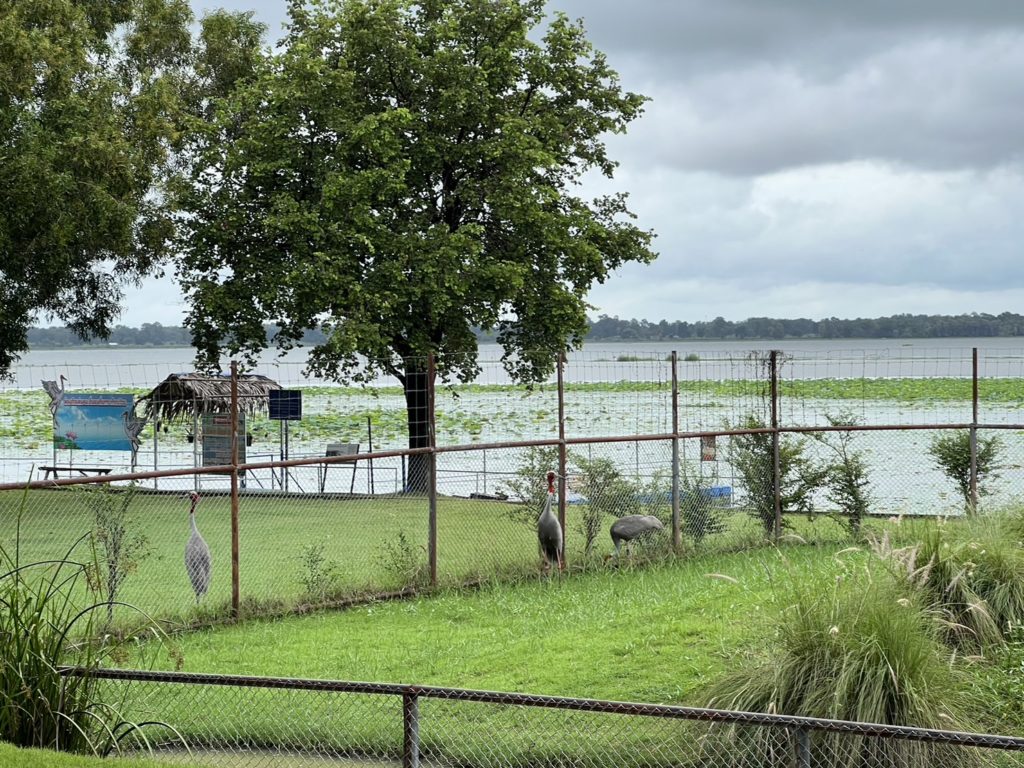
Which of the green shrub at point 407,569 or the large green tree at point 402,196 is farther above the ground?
the large green tree at point 402,196

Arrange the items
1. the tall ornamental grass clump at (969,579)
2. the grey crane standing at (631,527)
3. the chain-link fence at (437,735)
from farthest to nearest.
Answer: the grey crane standing at (631,527), the tall ornamental grass clump at (969,579), the chain-link fence at (437,735)

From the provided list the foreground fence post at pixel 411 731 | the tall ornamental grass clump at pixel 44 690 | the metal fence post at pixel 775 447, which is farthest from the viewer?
the metal fence post at pixel 775 447

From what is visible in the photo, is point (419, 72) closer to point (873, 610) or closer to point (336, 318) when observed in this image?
point (336, 318)

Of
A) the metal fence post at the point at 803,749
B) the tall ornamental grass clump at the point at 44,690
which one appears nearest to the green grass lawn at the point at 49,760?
the tall ornamental grass clump at the point at 44,690

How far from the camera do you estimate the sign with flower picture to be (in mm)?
25391

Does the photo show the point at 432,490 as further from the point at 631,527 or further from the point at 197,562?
the point at 197,562

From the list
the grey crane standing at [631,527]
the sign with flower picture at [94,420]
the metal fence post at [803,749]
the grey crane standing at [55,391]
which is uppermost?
the grey crane standing at [55,391]

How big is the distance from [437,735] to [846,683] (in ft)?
8.98

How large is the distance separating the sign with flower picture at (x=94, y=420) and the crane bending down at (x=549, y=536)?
13.4 meters

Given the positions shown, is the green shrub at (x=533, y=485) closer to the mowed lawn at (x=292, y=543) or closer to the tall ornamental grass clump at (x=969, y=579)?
the mowed lawn at (x=292, y=543)

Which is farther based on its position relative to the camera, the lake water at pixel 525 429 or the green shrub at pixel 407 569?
the lake water at pixel 525 429

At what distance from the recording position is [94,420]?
25.7 m

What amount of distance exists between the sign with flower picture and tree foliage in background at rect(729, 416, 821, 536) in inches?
538

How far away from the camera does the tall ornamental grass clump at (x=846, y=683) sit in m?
6.96
